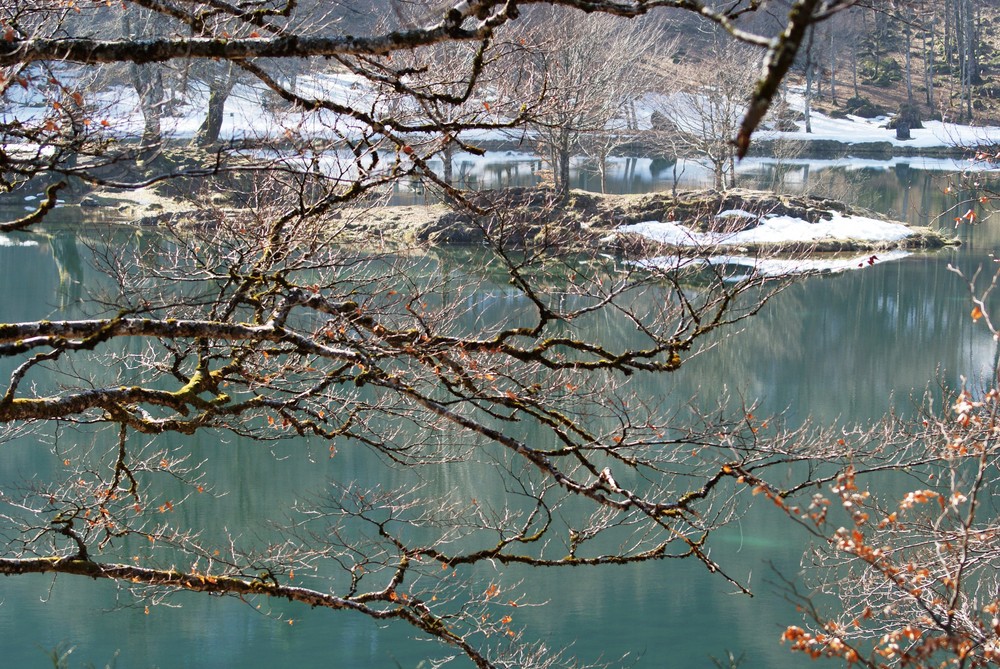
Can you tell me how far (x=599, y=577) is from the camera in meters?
10.1

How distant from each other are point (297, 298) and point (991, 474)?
8.54 meters

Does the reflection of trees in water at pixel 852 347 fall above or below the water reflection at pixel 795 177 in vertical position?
below

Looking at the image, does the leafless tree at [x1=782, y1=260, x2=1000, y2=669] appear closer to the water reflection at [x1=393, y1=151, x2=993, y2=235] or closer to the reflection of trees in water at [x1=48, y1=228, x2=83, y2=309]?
the reflection of trees in water at [x1=48, y1=228, x2=83, y2=309]

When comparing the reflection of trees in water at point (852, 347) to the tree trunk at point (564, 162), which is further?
the tree trunk at point (564, 162)

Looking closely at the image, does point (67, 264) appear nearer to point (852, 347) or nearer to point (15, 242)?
point (15, 242)

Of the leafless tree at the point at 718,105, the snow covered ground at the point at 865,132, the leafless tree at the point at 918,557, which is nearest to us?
the leafless tree at the point at 918,557

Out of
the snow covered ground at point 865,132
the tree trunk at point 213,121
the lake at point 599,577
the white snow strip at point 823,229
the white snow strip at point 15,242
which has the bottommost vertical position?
the lake at point 599,577

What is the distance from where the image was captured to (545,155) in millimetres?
29250

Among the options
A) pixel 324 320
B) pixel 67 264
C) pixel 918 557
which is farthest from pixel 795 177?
pixel 324 320

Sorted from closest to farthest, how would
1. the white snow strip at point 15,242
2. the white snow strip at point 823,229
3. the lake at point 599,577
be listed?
the lake at point 599,577, the white snow strip at point 15,242, the white snow strip at point 823,229

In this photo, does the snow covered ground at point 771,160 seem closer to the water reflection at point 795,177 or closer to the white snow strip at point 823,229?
the white snow strip at point 823,229

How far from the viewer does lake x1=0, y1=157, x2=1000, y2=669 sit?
8797 mm

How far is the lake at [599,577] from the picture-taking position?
880 cm

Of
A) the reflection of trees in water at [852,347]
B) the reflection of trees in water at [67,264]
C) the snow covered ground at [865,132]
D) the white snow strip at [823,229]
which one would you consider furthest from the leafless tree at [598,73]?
the snow covered ground at [865,132]
